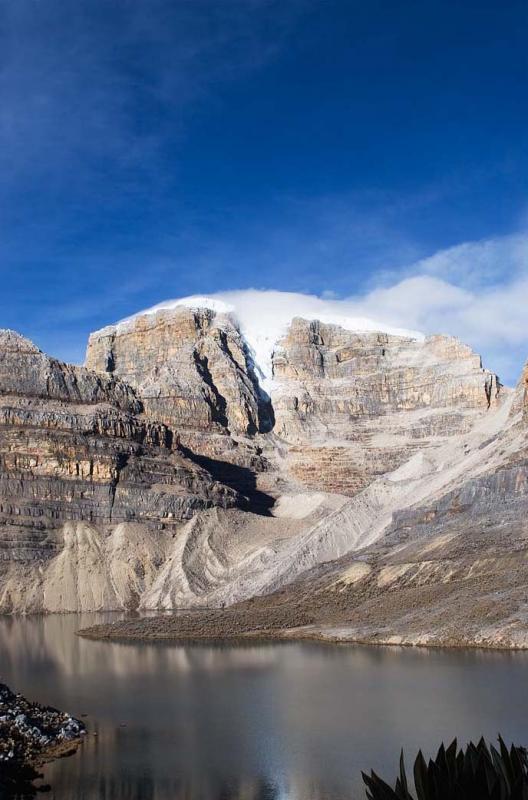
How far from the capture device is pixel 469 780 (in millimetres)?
15078

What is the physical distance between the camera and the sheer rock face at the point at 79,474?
384 ft

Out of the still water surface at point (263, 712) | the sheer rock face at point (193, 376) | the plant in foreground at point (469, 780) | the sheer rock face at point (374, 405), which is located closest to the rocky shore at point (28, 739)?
the still water surface at point (263, 712)

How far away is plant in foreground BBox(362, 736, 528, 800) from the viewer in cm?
1478

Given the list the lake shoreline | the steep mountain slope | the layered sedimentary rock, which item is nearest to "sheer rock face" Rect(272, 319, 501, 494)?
the layered sedimentary rock

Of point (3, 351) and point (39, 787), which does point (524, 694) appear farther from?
point (3, 351)

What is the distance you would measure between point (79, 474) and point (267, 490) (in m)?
41.3

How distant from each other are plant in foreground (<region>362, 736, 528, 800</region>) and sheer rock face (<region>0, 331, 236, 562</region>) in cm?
10023

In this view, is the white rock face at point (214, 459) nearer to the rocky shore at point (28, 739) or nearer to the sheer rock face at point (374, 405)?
the sheer rock face at point (374, 405)

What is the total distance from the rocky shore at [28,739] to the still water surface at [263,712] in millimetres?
682

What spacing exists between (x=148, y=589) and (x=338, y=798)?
81747mm

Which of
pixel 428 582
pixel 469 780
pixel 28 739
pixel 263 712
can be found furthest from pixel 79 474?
pixel 469 780

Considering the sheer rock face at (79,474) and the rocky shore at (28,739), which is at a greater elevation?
the sheer rock face at (79,474)

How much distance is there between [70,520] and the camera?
11856 cm

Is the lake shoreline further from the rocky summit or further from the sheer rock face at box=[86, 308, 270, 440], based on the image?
the sheer rock face at box=[86, 308, 270, 440]
